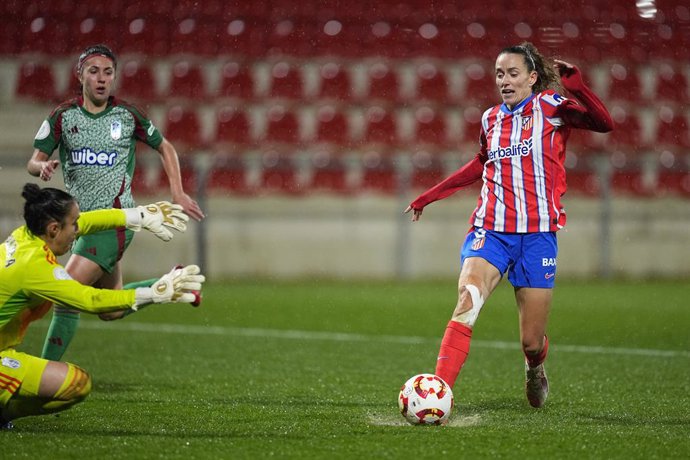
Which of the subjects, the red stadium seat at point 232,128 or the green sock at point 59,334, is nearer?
the green sock at point 59,334

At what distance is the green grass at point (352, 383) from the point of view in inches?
172

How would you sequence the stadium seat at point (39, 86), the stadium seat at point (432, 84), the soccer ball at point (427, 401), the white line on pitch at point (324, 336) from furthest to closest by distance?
1. the stadium seat at point (432, 84)
2. the stadium seat at point (39, 86)
3. the white line on pitch at point (324, 336)
4. the soccer ball at point (427, 401)

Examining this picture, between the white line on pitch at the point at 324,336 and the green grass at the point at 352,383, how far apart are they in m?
0.02

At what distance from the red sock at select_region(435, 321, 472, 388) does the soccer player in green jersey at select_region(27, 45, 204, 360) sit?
6.15 ft

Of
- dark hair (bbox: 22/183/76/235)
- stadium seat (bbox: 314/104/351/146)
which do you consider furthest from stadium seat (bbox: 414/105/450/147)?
dark hair (bbox: 22/183/76/235)

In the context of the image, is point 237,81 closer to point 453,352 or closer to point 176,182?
point 176,182

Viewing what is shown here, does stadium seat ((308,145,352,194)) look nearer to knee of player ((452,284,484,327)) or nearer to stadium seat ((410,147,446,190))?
stadium seat ((410,147,446,190))

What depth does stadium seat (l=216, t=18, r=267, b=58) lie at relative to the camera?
15.4 metres

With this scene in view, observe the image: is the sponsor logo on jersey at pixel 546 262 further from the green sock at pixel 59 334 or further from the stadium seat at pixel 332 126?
the stadium seat at pixel 332 126

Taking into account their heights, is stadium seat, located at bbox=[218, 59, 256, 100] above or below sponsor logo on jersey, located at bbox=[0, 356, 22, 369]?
above

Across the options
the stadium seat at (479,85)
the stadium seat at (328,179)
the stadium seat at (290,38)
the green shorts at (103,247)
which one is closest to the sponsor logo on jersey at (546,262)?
the green shorts at (103,247)

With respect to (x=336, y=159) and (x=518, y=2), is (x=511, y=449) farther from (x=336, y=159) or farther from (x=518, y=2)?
(x=518, y=2)

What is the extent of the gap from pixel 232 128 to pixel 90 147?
9.03 meters

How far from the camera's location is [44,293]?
4.38 metres
